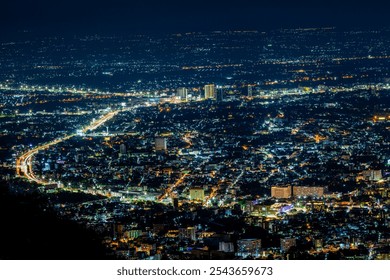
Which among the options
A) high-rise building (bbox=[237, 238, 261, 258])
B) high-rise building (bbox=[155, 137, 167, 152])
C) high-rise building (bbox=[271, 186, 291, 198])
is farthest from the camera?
high-rise building (bbox=[155, 137, 167, 152])

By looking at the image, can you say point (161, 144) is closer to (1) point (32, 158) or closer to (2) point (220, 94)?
(1) point (32, 158)

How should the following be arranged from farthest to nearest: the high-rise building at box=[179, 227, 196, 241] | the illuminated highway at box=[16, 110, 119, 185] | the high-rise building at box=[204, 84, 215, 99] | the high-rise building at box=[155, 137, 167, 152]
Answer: the high-rise building at box=[204, 84, 215, 99] < the high-rise building at box=[155, 137, 167, 152] < the illuminated highway at box=[16, 110, 119, 185] < the high-rise building at box=[179, 227, 196, 241]

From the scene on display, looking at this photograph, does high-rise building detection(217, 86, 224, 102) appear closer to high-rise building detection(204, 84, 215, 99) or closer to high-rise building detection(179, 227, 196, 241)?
high-rise building detection(204, 84, 215, 99)

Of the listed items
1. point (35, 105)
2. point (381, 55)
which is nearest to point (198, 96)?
point (35, 105)

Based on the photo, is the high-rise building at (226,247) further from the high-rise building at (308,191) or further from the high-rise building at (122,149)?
the high-rise building at (122,149)

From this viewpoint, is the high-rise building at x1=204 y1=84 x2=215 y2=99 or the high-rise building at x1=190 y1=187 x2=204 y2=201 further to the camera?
the high-rise building at x1=204 y1=84 x2=215 y2=99

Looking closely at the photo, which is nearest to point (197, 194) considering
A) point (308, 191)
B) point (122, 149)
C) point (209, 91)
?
point (308, 191)

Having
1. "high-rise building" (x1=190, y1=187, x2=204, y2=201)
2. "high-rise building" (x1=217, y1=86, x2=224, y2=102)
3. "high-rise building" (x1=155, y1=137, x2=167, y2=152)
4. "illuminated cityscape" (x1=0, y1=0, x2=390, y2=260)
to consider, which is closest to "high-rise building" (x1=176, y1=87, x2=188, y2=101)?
"illuminated cityscape" (x1=0, y1=0, x2=390, y2=260)

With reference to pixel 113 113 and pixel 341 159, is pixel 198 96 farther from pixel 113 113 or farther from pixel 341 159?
pixel 341 159
